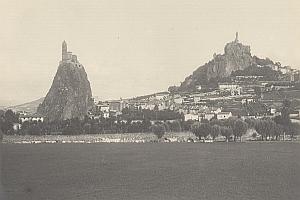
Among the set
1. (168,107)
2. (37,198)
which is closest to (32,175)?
(37,198)

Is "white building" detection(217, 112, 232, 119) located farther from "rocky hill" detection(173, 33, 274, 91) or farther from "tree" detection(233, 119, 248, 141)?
"rocky hill" detection(173, 33, 274, 91)

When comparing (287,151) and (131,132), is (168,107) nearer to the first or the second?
(131,132)

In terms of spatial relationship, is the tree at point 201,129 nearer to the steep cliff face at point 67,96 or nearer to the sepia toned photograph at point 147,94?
the sepia toned photograph at point 147,94

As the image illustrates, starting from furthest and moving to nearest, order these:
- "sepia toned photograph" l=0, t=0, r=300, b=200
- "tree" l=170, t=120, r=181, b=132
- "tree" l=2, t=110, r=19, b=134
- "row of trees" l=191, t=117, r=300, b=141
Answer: "tree" l=170, t=120, r=181, b=132, "row of trees" l=191, t=117, r=300, b=141, "tree" l=2, t=110, r=19, b=134, "sepia toned photograph" l=0, t=0, r=300, b=200

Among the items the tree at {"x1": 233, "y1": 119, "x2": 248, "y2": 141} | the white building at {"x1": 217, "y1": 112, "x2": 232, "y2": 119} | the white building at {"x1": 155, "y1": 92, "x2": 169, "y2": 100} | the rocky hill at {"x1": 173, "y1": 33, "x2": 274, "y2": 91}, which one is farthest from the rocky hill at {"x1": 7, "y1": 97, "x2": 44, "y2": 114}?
the tree at {"x1": 233, "y1": 119, "x2": 248, "y2": 141}

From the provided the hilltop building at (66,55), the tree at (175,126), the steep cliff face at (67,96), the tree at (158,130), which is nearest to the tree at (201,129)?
the tree at (175,126)

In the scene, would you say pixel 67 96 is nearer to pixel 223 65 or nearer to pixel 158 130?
pixel 158 130
